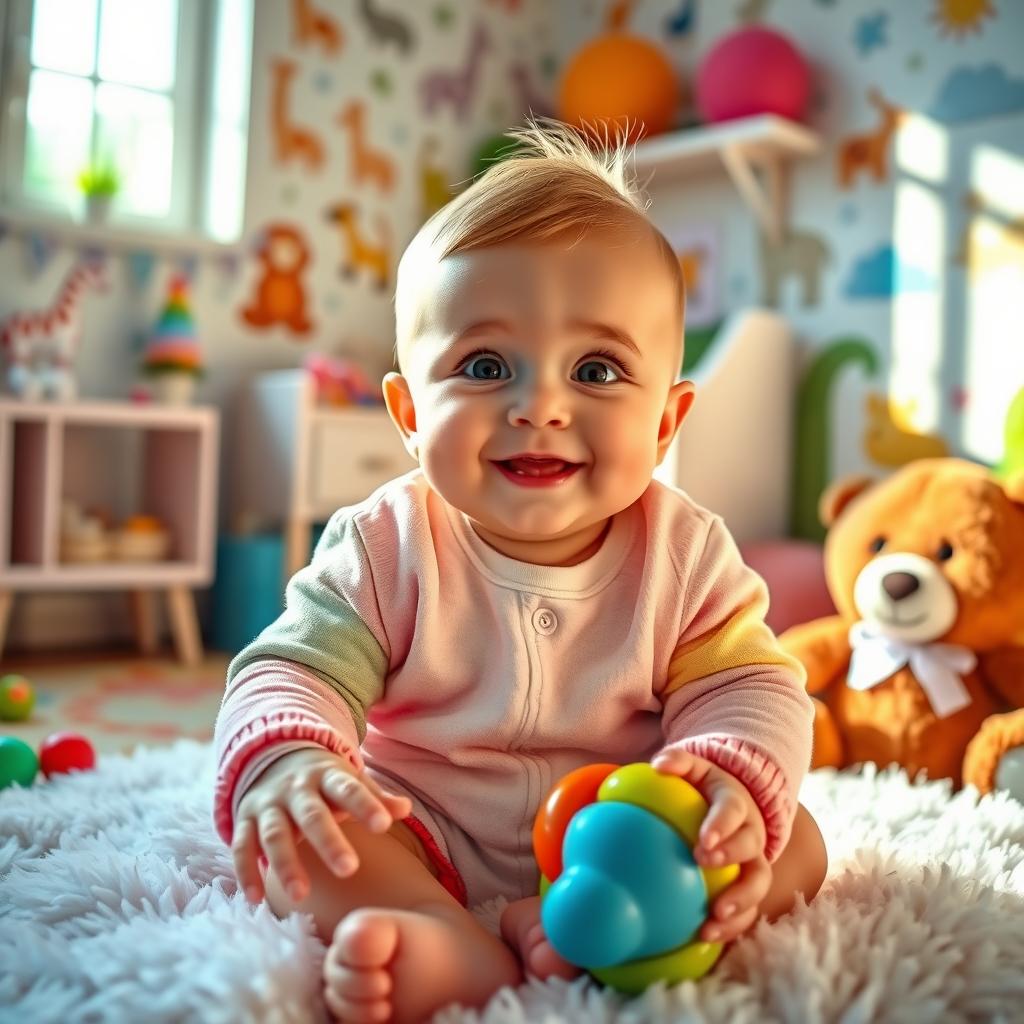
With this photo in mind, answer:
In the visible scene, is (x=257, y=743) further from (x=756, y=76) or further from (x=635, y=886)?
(x=756, y=76)

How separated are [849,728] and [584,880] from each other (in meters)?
0.80

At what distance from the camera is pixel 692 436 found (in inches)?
81.6

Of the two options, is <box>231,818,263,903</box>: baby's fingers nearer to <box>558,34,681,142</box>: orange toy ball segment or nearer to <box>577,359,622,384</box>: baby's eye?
<box>577,359,622,384</box>: baby's eye

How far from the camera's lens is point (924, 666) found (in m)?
1.26

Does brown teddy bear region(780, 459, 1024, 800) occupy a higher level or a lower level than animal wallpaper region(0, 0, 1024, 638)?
lower

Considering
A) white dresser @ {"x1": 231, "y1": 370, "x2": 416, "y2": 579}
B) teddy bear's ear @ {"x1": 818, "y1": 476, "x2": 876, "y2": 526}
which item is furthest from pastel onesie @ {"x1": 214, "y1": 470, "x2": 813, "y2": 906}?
white dresser @ {"x1": 231, "y1": 370, "x2": 416, "y2": 579}

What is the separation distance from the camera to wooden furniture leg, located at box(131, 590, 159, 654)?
2402 mm

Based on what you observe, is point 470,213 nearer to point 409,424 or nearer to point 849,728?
point 409,424

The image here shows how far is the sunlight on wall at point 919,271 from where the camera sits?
7.15 feet

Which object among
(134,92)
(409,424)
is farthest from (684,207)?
(409,424)

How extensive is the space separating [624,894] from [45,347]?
1910 millimetres

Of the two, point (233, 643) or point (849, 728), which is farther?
point (233, 643)

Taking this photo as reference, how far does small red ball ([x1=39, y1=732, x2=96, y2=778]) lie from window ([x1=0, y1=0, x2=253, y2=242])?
1.54 m

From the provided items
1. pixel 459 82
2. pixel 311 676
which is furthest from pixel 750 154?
pixel 311 676
